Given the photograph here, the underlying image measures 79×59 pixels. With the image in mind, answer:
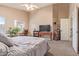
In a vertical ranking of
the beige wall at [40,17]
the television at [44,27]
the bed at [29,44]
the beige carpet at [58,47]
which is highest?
the beige wall at [40,17]

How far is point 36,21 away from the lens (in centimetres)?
287

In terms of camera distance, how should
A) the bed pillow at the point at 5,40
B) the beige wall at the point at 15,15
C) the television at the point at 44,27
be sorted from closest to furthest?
1. the bed pillow at the point at 5,40
2. the beige wall at the point at 15,15
3. the television at the point at 44,27

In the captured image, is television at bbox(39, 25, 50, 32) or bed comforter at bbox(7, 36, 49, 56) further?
television at bbox(39, 25, 50, 32)

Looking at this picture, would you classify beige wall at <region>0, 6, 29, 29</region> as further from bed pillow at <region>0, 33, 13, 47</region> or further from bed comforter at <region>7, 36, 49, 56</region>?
bed pillow at <region>0, 33, 13, 47</region>

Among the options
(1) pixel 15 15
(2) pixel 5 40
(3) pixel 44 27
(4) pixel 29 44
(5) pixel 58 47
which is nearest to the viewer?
(2) pixel 5 40

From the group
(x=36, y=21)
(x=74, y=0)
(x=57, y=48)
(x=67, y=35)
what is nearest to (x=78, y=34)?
(x=67, y=35)

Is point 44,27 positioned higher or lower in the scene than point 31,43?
higher

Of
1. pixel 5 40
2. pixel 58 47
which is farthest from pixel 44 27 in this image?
pixel 5 40

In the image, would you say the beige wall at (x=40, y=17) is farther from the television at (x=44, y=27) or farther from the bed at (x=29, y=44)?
the bed at (x=29, y=44)

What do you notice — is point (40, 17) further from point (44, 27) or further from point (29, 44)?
point (29, 44)

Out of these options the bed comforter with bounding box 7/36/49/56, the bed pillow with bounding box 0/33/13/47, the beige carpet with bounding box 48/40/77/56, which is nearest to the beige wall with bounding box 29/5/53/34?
the bed comforter with bounding box 7/36/49/56

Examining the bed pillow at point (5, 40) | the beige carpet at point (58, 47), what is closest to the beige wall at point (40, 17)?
the beige carpet at point (58, 47)

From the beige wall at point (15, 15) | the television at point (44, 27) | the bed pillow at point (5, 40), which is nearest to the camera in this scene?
the bed pillow at point (5, 40)

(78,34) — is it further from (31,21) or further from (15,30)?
(15,30)
